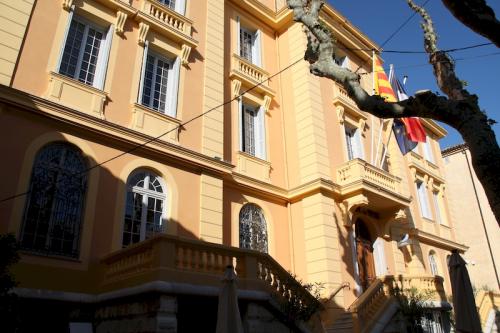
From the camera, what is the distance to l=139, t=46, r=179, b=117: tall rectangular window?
11844 mm

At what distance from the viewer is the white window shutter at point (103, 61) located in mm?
10656

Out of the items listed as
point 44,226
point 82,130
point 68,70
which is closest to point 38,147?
point 82,130

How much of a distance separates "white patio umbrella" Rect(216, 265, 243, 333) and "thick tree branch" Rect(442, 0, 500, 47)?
16.8 ft

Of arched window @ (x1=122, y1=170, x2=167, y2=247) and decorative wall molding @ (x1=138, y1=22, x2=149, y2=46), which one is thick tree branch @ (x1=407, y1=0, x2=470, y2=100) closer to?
arched window @ (x1=122, y1=170, x2=167, y2=247)

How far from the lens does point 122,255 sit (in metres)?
8.52

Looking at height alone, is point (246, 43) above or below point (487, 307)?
above

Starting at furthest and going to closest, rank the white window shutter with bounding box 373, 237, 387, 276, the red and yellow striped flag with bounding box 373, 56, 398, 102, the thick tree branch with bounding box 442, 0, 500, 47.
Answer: the red and yellow striped flag with bounding box 373, 56, 398, 102 < the white window shutter with bounding box 373, 237, 387, 276 < the thick tree branch with bounding box 442, 0, 500, 47

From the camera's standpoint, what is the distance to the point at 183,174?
11.4m

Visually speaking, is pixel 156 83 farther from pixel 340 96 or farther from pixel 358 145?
pixel 358 145

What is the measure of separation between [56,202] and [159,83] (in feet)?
15.8

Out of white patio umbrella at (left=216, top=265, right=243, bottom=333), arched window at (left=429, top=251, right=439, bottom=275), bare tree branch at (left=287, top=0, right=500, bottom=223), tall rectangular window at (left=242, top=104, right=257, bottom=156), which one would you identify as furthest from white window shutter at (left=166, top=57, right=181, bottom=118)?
arched window at (left=429, top=251, right=439, bottom=275)

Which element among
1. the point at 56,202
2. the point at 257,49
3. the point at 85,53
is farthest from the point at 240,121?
→ the point at 56,202

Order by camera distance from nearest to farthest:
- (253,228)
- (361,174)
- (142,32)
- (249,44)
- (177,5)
Result: (142,32) < (253,228) < (177,5) < (361,174) < (249,44)

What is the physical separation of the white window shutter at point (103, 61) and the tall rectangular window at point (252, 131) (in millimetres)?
4969
